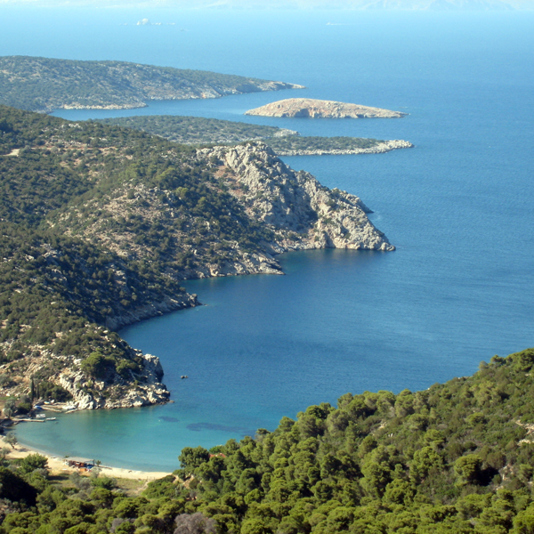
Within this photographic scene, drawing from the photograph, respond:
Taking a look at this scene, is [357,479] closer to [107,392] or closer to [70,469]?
[70,469]

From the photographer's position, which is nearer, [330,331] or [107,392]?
[107,392]

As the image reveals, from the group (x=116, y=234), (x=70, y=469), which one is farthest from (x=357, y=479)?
(x=116, y=234)

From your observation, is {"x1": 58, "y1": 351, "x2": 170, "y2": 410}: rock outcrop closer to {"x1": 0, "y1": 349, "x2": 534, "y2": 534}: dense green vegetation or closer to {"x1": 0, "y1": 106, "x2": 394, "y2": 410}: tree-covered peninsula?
{"x1": 0, "y1": 106, "x2": 394, "y2": 410}: tree-covered peninsula

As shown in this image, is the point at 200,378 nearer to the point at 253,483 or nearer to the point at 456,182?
the point at 253,483

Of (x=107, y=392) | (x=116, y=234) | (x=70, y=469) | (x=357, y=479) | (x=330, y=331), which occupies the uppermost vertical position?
(x=116, y=234)

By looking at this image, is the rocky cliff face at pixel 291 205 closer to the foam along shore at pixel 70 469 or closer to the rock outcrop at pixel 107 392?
the rock outcrop at pixel 107 392

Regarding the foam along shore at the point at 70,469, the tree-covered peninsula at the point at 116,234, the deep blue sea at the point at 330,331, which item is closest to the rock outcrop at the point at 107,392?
the tree-covered peninsula at the point at 116,234
